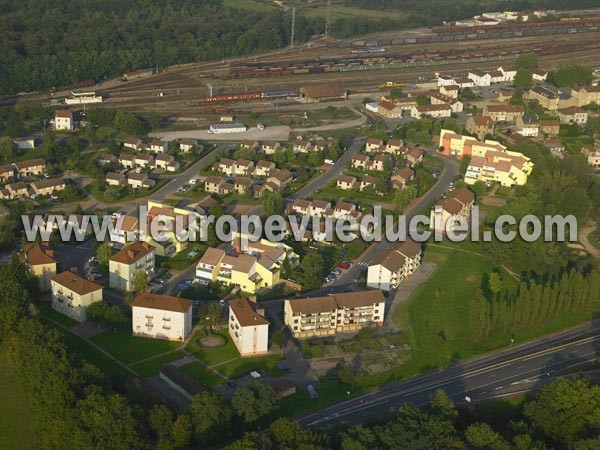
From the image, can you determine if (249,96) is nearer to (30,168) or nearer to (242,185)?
(242,185)

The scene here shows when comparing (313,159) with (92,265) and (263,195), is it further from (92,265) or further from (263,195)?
(92,265)

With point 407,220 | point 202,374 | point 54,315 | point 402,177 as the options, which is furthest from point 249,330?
point 402,177

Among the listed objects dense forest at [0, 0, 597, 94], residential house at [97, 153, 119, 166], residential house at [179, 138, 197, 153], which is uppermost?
dense forest at [0, 0, 597, 94]

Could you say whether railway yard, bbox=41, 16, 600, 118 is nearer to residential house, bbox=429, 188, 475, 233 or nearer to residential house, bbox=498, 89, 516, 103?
residential house, bbox=498, 89, 516, 103

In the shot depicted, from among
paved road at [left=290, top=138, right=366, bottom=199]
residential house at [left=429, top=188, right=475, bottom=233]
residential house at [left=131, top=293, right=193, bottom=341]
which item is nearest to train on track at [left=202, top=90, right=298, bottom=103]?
paved road at [left=290, top=138, right=366, bottom=199]

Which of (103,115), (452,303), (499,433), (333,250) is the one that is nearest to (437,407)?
(499,433)
